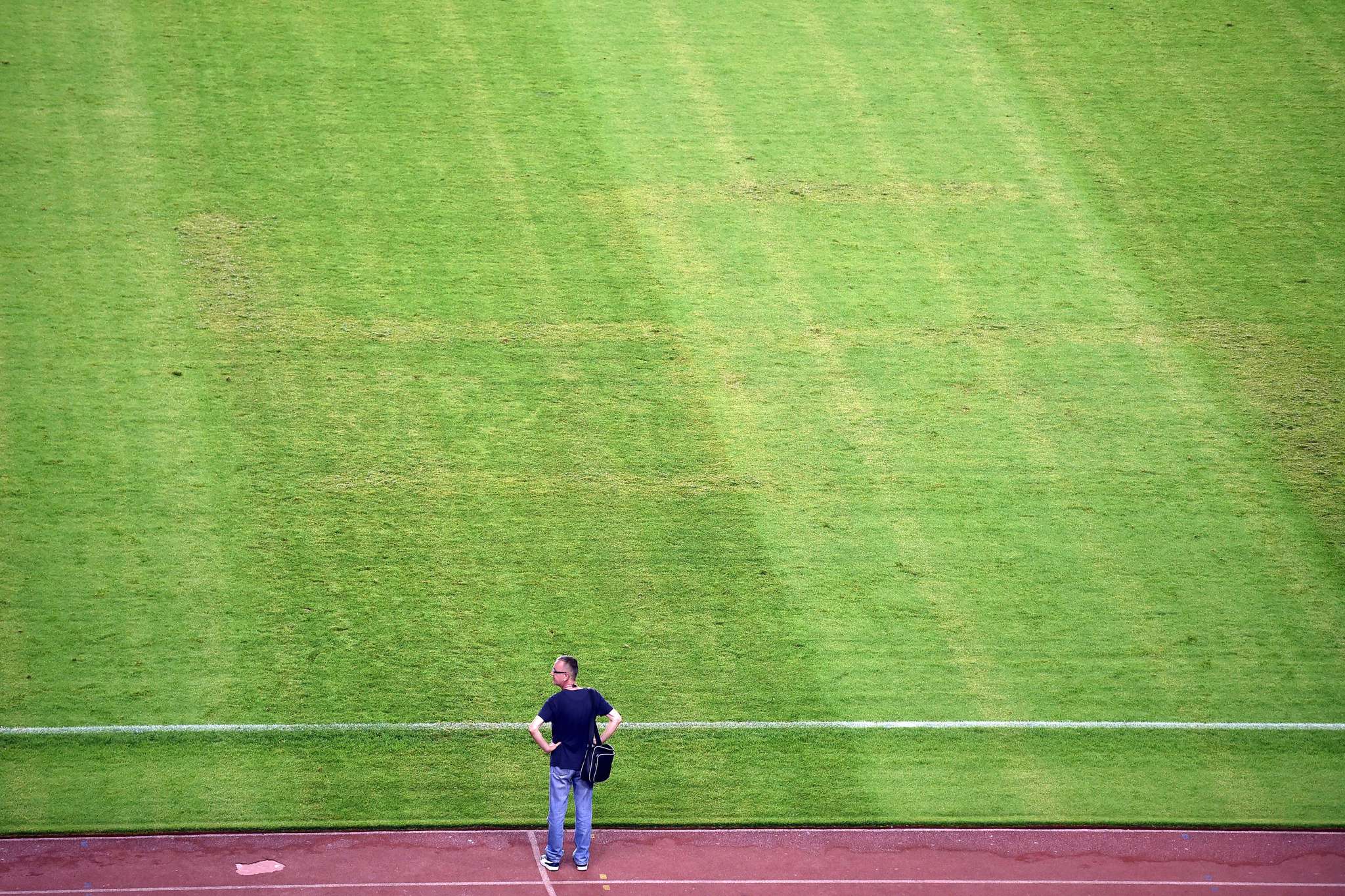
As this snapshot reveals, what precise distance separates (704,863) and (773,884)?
525 mm

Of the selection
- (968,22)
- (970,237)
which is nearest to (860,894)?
(970,237)

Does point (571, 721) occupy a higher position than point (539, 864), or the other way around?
point (571, 721)

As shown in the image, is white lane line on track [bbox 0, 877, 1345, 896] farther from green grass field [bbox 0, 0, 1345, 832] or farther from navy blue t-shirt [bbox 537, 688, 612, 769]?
navy blue t-shirt [bbox 537, 688, 612, 769]

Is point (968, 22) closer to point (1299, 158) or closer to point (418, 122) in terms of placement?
point (1299, 158)

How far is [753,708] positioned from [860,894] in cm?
212

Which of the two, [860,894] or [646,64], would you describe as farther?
[646,64]

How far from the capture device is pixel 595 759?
9.63m

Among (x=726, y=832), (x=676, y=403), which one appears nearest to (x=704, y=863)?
(x=726, y=832)

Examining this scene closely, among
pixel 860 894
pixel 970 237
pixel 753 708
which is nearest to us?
pixel 860 894

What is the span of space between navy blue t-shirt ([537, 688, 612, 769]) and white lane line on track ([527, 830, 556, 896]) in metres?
0.89

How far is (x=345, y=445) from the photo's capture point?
14.1 meters

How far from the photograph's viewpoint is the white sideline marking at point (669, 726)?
11227mm

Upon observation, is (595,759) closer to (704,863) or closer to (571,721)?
(571,721)

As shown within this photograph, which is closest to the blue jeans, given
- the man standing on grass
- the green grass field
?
the man standing on grass
